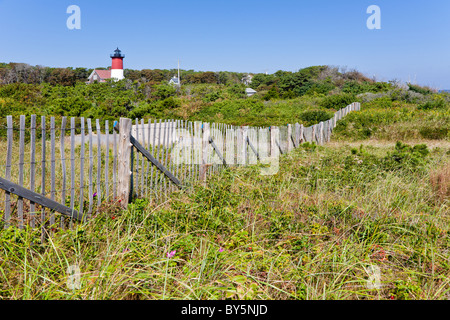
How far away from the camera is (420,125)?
14.7 m

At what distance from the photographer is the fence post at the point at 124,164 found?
4.28m

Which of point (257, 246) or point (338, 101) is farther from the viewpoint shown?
point (338, 101)

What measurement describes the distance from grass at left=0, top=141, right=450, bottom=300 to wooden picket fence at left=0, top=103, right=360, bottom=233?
261 millimetres

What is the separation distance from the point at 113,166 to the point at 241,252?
1.84 m

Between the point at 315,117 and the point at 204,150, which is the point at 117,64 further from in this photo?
the point at 204,150

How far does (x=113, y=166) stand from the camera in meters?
3.99

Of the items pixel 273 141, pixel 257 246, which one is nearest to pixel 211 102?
pixel 273 141

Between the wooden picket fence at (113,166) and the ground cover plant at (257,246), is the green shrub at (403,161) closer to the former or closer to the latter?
the ground cover plant at (257,246)

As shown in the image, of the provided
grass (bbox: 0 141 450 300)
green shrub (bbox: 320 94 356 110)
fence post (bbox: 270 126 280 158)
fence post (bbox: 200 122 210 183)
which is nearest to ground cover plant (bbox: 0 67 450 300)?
grass (bbox: 0 141 450 300)

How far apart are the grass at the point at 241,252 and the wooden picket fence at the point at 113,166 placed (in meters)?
0.26

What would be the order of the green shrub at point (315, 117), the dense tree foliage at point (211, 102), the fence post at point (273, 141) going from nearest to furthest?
the fence post at point (273, 141) → the dense tree foliage at point (211, 102) → the green shrub at point (315, 117)

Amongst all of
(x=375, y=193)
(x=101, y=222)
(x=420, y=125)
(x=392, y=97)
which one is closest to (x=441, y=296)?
(x=375, y=193)

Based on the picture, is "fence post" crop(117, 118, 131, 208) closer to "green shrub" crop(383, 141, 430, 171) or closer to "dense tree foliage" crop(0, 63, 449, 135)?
"green shrub" crop(383, 141, 430, 171)

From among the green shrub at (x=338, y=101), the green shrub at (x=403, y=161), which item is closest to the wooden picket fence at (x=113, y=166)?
the green shrub at (x=403, y=161)
